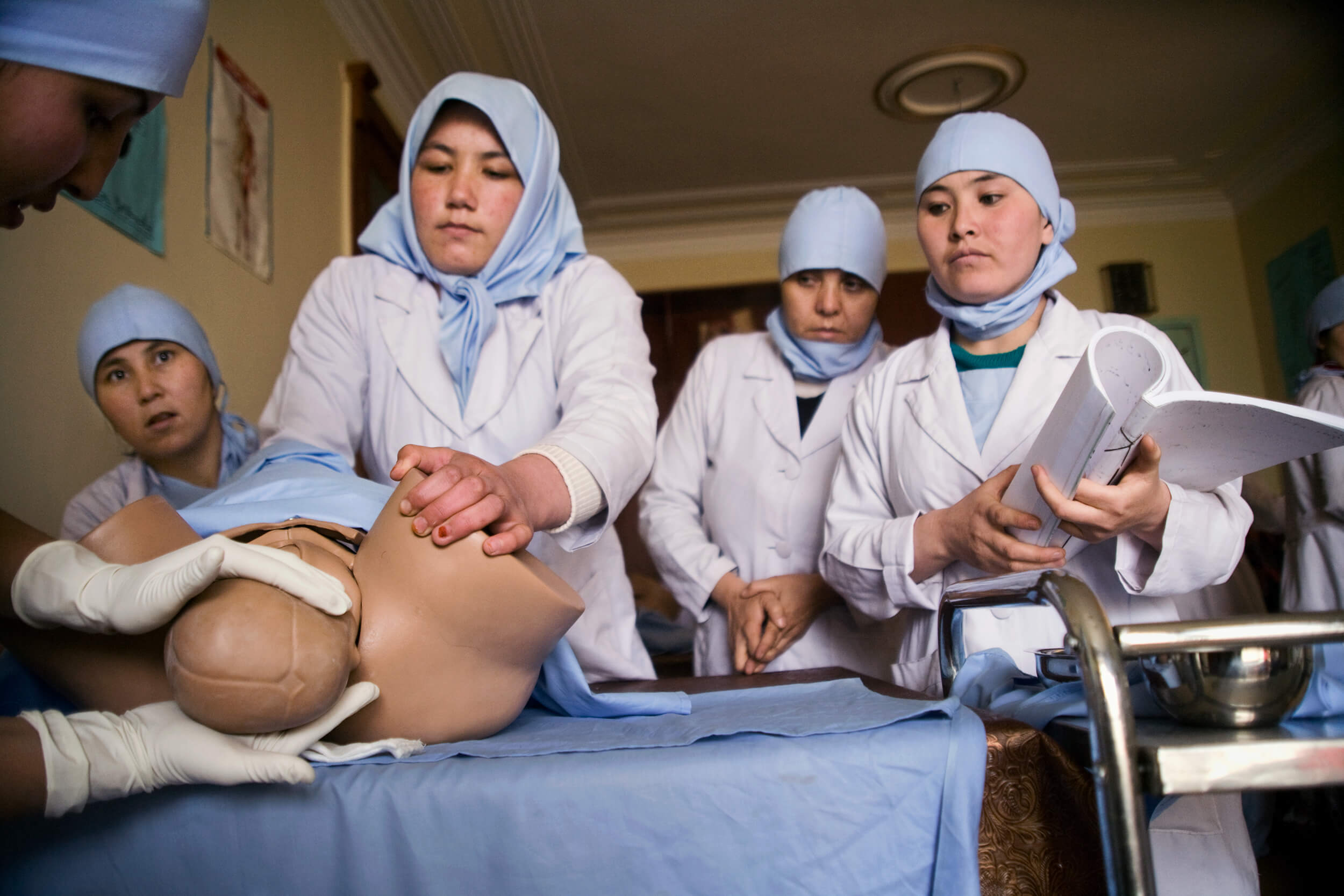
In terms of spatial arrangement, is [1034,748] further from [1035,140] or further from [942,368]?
[1035,140]

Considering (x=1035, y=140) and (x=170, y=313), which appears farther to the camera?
(x=170, y=313)

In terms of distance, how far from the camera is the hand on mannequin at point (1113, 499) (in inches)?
39.5

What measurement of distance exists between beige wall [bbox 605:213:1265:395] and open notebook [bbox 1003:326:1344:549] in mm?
4650

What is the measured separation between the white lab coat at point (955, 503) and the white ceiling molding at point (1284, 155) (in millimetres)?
4146

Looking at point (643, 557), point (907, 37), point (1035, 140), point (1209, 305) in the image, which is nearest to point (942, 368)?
point (1035, 140)

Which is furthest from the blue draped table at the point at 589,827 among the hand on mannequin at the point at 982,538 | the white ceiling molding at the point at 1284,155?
the white ceiling molding at the point at 1284,155

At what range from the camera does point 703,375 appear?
2256mm

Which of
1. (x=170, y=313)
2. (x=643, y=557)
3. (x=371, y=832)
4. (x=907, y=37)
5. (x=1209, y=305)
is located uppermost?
(x=907, y=37)

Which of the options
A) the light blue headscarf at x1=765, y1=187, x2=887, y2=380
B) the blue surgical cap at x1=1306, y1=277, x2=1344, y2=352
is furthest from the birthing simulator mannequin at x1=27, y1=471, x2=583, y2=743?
the blue surgical cap at x1=1306, y1=277, x2=1344, y2=352

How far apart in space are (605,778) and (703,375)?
1611mm

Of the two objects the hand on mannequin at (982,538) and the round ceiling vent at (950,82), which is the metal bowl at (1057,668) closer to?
the hand on mannequin at (982,538)

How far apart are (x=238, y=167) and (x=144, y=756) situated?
2.25 m

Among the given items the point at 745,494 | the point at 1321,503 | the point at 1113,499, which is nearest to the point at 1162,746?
the point at 1113,499

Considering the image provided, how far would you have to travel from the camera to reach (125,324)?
1.81 metres
